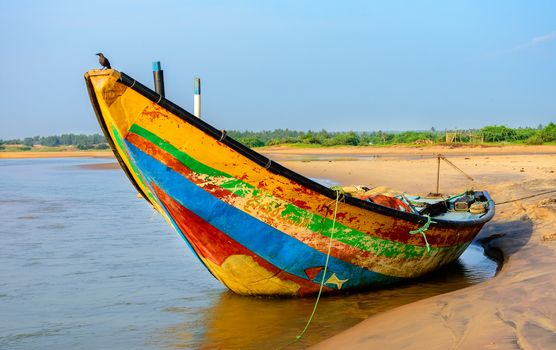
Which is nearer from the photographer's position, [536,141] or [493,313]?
[493,313]

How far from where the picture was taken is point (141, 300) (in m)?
5.69

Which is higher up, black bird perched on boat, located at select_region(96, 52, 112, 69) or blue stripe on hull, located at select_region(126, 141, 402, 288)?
black bird perched on boat, located at select_region(96, 52, 112, 69)

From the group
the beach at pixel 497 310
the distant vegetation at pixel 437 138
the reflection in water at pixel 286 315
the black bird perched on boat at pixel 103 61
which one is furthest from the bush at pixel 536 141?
the black bird perched on boat at pixel 103 61

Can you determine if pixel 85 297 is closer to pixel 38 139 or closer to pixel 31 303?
pixel 31 303

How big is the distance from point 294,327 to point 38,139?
88079 millimetres

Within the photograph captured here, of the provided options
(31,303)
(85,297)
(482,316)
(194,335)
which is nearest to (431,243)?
(482,316)

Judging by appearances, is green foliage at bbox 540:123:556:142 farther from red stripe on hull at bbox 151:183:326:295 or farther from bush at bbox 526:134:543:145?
red stripe on hull at bbox 151:183:326:295

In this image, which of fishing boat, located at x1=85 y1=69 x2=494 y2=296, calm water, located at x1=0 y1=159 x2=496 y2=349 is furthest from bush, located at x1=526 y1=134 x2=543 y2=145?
fishing boat, located at x1=85 y1=69 x2=494 y2=296

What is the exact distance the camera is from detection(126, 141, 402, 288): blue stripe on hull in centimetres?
465

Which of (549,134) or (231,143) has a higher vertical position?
(231,143)

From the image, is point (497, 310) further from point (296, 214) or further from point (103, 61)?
point (103, 61)

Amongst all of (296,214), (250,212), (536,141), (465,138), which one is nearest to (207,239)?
(250,212)

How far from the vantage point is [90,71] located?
4.24 meters

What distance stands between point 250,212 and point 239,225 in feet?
0.49
